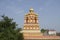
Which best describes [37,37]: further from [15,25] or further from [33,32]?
[15,25]

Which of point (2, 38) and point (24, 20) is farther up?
point (24, 20)

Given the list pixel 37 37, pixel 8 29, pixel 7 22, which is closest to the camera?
pixel 8 29

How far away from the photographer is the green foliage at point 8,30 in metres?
26.2

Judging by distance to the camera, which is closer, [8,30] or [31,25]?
[8,30]

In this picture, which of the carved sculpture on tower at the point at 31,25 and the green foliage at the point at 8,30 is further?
the carved sculpture on tower at the point at 31,25

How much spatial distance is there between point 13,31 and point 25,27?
7105mm

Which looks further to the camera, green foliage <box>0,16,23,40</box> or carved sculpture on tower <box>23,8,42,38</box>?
carved sculpture on tower <box>23,8,42,38</box>

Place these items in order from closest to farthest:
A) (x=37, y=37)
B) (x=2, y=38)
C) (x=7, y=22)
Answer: (x=2, y=38) → (x=7, y=22) → (x=37, y=37)

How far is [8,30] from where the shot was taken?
27375 mm

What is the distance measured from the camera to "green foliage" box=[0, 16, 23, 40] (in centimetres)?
2617

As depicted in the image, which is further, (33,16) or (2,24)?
(33,16)

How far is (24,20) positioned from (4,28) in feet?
25.6

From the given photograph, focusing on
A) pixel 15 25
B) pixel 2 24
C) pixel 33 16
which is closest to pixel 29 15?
pixel 33 16

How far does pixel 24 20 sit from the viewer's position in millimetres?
35844
